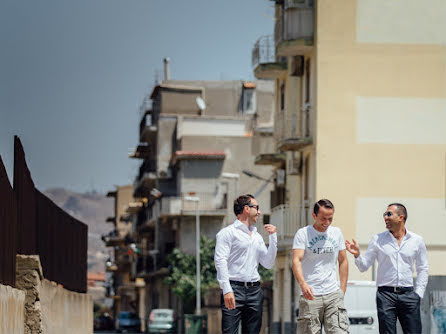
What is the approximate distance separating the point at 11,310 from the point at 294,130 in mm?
35649

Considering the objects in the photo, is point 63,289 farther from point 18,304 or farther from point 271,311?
point 271,311

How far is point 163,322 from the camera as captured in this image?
73.5 meters

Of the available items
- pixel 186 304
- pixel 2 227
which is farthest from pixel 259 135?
pixel 2 227

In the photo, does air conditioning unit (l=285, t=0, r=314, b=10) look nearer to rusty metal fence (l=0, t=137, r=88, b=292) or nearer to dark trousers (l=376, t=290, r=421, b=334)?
rusty metal fence (l=0, t=137, r=88, b=292)

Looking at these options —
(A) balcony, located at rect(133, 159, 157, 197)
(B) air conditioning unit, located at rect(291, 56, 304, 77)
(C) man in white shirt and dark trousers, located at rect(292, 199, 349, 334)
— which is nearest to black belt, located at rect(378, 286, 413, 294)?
(C) man in white shirt and dark trousers, located at rect(292, 199, 349, 334)

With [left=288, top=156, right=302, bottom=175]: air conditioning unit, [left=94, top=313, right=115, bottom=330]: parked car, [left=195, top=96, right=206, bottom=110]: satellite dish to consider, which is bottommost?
[left=94, top=313, right=115, bottom=330]: parked car

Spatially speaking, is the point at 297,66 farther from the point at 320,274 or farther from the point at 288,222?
the point at 320,274

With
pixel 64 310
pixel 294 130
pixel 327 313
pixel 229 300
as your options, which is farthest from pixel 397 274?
pixel 294 130

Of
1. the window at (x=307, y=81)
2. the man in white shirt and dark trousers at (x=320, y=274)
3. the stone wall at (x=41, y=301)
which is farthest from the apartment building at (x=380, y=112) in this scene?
the man in white shirt and dark trousers at (x=320, y=274)

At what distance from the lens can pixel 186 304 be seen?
82.4m

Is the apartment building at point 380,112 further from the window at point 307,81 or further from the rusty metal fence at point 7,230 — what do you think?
the rusty metal fence at point 7,230

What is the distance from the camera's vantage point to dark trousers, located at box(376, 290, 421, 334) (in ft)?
47.6

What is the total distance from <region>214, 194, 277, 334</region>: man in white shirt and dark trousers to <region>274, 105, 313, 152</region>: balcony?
1255 inches

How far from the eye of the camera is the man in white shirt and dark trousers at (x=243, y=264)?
43.4 feet
